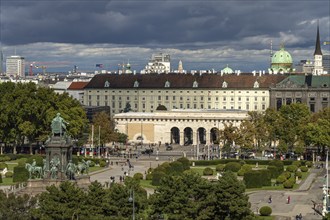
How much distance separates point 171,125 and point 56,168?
9759 cm

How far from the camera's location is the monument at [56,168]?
87125 mm

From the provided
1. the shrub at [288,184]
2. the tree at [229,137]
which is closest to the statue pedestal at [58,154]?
the shrub at [288,184]

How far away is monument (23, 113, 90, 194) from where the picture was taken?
87125mm

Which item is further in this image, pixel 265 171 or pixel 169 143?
pixel 169 143

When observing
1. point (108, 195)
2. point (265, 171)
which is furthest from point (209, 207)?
point (265, 171)

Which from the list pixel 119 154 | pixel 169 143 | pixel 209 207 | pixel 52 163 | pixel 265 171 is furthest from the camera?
pixel 169 143

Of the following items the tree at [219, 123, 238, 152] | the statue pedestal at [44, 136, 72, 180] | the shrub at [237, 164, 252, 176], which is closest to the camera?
the statue pedestal at [44, 136, 72, 180]

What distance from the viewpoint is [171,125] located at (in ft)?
605

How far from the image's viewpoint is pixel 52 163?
8769 cm

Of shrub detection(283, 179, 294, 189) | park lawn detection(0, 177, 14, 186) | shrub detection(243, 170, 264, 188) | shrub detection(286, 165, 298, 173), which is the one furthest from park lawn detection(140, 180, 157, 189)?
shrub detection(286, 165, 298, 173)

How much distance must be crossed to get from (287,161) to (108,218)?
6806 cm

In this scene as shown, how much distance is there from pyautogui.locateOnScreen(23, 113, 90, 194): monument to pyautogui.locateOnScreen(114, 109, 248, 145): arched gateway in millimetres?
93461

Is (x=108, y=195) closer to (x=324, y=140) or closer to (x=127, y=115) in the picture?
(x=324, y=140)

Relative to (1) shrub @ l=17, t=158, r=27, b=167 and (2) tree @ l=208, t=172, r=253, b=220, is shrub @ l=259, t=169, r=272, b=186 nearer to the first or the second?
(1) shrub @ l=17, t=158, r=27, b=167
